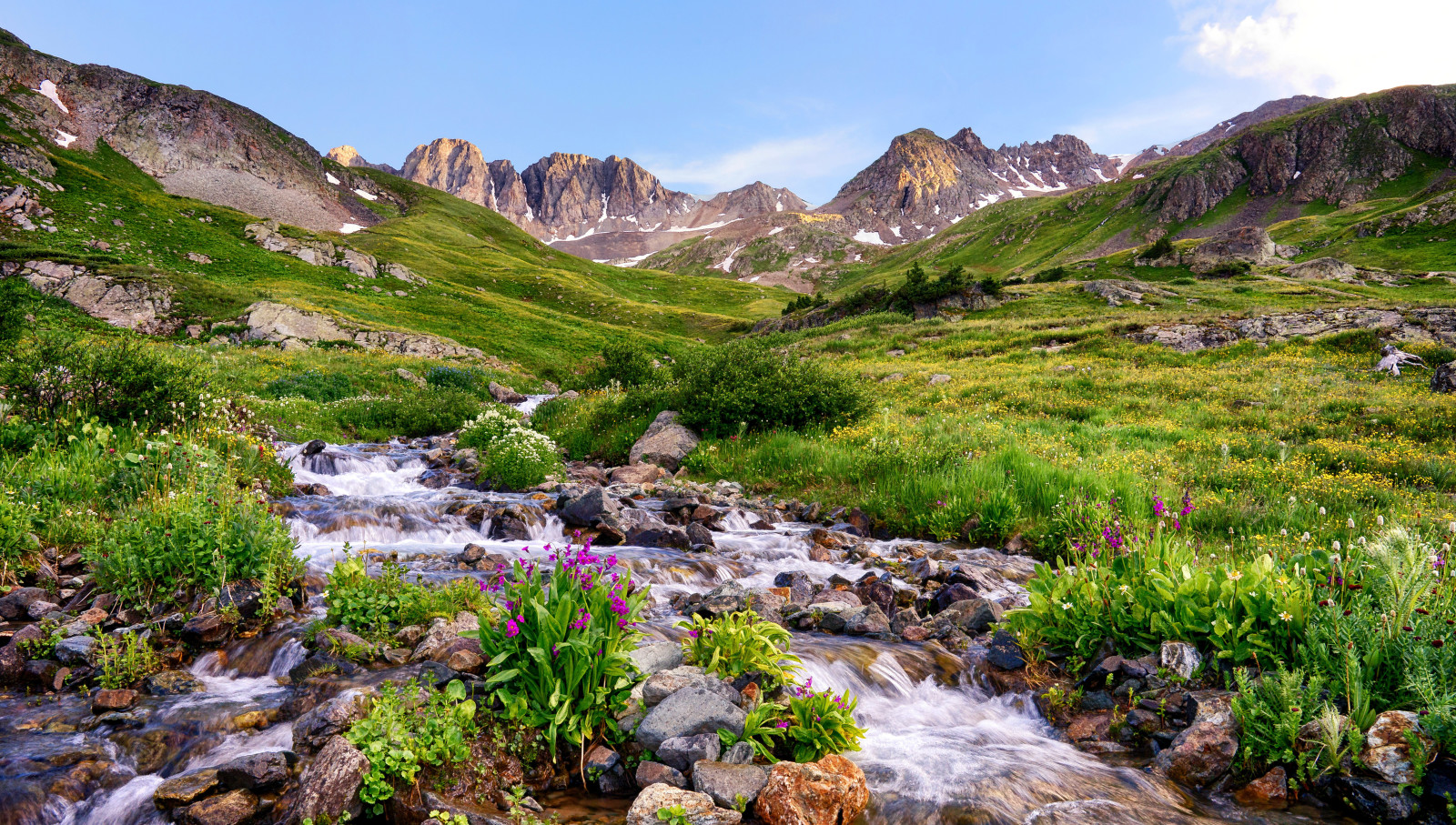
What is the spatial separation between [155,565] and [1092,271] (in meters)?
87.4

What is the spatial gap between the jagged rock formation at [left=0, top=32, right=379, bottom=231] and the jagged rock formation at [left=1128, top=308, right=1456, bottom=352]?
14271 centimetres

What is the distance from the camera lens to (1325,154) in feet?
531

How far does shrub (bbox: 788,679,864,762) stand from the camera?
14.1ft

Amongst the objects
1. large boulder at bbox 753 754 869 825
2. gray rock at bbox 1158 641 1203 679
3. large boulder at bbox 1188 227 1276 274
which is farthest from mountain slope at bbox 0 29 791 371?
large boulder at bbox 1188 227 1276 274

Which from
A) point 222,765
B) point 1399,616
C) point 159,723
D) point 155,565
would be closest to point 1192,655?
point 1399,616

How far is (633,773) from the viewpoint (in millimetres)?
4062

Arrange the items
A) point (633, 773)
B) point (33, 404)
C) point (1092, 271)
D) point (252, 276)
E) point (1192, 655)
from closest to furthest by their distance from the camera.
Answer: point (633, 773) < point (1192, 655) < point (33, 404) < point (252, 276) < point (1092, 271)

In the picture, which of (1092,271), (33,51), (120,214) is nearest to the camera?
(120,214)

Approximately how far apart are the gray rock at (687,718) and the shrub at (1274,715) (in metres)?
3.38

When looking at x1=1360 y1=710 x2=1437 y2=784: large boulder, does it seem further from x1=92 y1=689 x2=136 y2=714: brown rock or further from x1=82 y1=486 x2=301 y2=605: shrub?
A: x1=82 y1=486 x2=301 y2=605: shrub

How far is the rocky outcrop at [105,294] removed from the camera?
36281 mm

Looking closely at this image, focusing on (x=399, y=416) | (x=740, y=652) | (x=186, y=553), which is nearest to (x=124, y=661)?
(x=186, y=553)

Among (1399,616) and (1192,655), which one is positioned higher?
(1399,616)

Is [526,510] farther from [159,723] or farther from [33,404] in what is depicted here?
[33,404]
